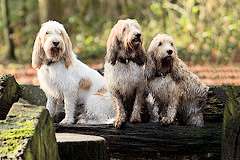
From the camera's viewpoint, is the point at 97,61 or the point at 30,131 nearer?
the point at 30,131

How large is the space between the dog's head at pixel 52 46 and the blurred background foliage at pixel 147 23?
7587 millimetres

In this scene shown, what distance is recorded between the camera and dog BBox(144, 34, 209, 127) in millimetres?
6723

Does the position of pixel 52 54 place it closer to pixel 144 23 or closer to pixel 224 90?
pixel 224 90

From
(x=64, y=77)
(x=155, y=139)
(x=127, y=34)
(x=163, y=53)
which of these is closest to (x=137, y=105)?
(x=155, y=139)

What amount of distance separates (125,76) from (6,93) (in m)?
1.17

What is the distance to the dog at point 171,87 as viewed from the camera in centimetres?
672

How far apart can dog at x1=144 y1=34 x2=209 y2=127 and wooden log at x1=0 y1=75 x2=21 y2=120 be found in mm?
1344

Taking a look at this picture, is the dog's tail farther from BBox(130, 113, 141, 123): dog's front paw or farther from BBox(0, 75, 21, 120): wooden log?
BBox(0, 75, 21, 120): wooden log

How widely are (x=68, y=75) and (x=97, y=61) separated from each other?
9153 mm

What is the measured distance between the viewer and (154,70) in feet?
22.2

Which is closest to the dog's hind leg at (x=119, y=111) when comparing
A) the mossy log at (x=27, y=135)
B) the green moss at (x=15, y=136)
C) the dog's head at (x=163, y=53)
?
the dog's head at (x=163, y=53)

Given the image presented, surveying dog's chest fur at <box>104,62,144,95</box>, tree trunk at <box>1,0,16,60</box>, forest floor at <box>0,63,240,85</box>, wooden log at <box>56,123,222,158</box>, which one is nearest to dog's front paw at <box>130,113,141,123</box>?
wooden log at <box>56,123,222,158</box>

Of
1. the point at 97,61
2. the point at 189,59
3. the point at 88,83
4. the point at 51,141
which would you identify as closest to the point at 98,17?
the point at 97,61

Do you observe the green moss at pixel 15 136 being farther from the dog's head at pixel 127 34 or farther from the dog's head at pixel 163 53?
the dog's head at pixel 163 53
